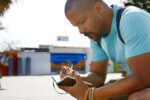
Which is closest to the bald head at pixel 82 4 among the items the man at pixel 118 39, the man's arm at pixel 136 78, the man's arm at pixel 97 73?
the man at pixel 118 39

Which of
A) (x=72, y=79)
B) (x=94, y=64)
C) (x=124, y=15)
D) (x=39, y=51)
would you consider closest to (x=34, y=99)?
(x=94, y=64)

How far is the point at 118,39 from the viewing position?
69.9 inches

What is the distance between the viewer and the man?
5.06ft

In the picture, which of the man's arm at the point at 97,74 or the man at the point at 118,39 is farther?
the man's arm at the point at 97,74

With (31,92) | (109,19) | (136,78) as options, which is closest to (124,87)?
(136,78)

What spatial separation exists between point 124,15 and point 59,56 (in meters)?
30.7

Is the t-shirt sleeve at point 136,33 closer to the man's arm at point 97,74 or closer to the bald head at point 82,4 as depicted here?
the bald head at point 82,4

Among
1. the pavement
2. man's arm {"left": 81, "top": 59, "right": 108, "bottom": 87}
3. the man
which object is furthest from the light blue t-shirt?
the pavement

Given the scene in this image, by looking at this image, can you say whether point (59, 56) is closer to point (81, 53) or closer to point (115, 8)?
point (81, 53)

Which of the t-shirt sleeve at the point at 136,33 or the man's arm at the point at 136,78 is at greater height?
the t-shirt sleeve at the point at 136,33

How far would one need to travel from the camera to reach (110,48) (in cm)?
195

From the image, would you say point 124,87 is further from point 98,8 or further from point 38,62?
point 38,62

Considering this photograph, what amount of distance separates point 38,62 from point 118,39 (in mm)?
30487

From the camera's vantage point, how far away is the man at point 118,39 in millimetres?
1543
